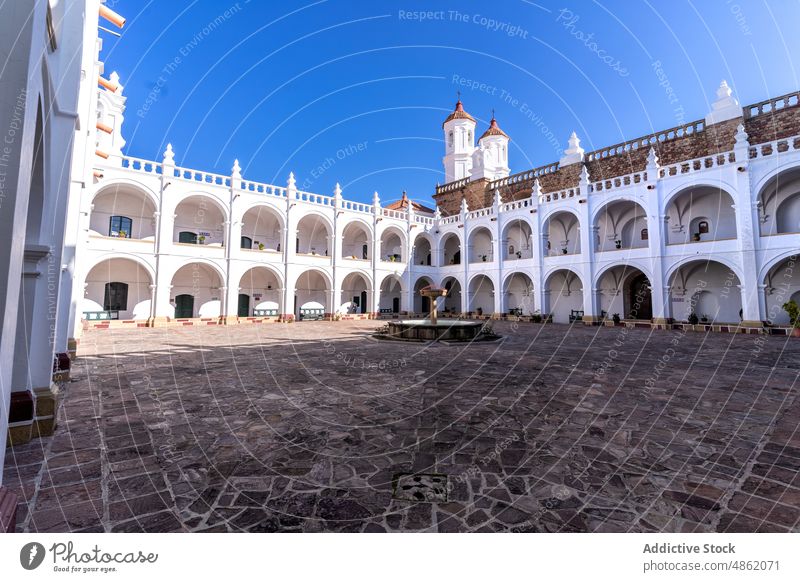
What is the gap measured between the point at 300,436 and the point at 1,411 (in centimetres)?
257

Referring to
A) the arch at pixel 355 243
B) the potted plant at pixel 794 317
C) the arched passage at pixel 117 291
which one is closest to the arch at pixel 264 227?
the arched passage at pixel 117 291

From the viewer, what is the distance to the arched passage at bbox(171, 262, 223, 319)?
874 inches

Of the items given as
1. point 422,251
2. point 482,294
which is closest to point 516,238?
point 482,294

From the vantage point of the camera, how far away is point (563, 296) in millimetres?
24875

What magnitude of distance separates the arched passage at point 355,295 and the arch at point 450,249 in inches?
301

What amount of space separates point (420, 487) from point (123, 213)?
81.3 ft

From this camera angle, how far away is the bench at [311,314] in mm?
26481

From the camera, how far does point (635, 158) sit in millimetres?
21641

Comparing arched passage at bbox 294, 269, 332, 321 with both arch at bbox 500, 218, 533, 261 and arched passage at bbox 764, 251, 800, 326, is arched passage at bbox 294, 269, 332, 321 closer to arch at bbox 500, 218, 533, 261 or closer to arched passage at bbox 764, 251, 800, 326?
arch at bbox 500, 218, 533, 261

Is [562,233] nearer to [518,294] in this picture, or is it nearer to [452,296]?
[518,294]

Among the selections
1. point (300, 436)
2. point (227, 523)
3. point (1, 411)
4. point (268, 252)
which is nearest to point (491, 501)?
point (227, 523)

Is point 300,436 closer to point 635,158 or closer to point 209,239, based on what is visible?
point 209,239
